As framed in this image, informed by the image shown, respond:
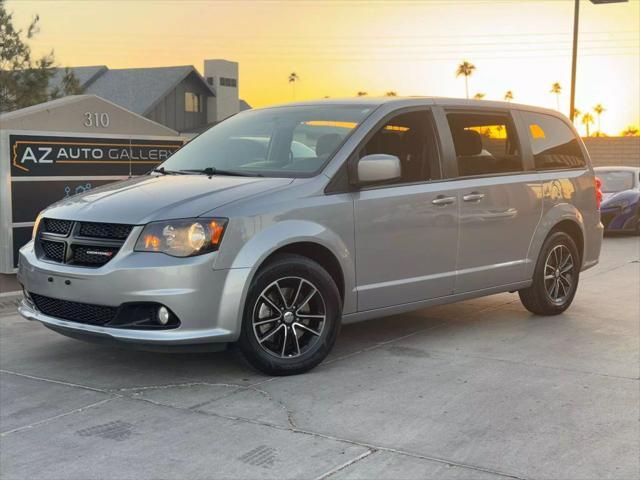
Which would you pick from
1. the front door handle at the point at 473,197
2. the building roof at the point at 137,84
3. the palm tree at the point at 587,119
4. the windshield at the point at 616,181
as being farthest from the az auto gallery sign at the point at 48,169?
the palm tree at the point at 587,119

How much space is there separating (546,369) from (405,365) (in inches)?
38.6

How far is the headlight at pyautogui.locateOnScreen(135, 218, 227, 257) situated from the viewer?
490cm

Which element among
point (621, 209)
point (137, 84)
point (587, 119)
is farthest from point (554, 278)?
point (587, 119)

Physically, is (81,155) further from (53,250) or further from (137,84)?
(137,84)

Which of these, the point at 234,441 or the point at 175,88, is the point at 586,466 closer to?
the point at 234,441

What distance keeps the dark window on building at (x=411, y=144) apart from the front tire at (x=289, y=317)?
1.12 m

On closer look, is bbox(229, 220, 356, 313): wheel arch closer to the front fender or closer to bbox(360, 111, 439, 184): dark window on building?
the front fender

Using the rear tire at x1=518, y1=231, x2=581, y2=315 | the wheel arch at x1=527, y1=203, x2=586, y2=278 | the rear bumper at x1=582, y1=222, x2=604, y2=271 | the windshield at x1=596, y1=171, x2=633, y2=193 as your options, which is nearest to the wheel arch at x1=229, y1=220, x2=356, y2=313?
the wheel arch at x1=527, y1=203, x2=586, y2=278

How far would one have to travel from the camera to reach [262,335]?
525 cm

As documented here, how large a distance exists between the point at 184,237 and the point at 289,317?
91 cm

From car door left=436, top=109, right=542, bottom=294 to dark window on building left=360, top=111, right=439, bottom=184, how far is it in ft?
0.74

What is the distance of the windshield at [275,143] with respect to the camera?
5750mm

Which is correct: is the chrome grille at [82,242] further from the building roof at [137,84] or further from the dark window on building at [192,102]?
the dark window on building at [192,102]

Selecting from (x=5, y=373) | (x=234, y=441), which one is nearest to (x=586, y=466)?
(x=234, y=441)
